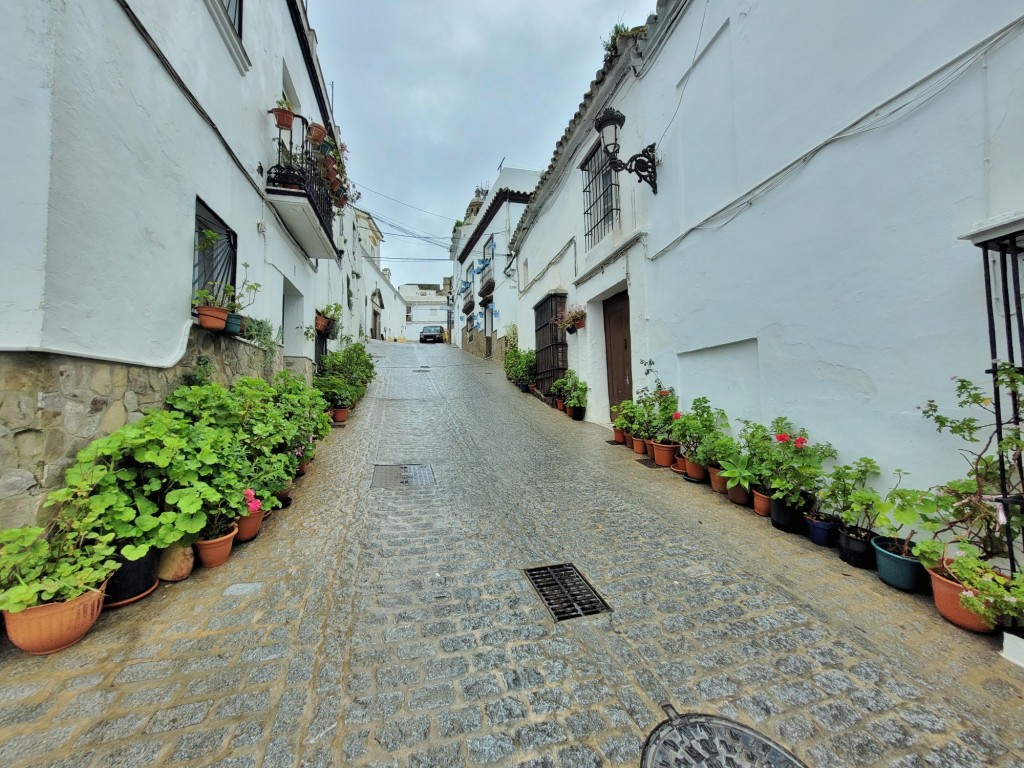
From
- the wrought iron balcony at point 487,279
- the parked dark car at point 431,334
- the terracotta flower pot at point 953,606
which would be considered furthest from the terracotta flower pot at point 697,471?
the parked dark car at point 431,334

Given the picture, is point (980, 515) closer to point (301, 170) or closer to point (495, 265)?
point (301, 170)

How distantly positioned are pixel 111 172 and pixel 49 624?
8.94 ft

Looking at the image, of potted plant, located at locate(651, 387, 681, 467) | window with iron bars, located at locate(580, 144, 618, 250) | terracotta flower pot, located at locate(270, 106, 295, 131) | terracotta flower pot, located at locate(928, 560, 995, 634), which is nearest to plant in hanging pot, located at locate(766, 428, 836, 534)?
terracotta flower pot, located at locate(928, 560, 995, 634)

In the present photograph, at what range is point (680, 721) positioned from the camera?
5.51ft

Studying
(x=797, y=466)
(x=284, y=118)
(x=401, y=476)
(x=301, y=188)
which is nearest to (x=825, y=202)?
(x=797, y=466)

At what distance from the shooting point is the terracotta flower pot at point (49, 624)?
1921mm

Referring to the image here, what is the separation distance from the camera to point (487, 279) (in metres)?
18.0

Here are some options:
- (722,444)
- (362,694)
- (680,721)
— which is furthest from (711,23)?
(362,694)

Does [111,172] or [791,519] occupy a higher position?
[111,172]

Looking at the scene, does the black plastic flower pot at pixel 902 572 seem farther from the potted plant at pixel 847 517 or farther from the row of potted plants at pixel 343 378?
the row of potted plants at pixel 343 378

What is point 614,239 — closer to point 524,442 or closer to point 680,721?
point 524,442

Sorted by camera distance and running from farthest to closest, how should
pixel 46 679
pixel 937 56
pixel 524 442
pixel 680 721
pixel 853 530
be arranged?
pixel 524 442
pixel 853 530
pixel 937 56
pixel 46 679
pixel 680 721

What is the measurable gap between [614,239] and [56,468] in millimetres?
6940

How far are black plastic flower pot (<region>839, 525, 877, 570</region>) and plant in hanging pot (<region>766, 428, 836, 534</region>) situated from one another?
0.42 m
